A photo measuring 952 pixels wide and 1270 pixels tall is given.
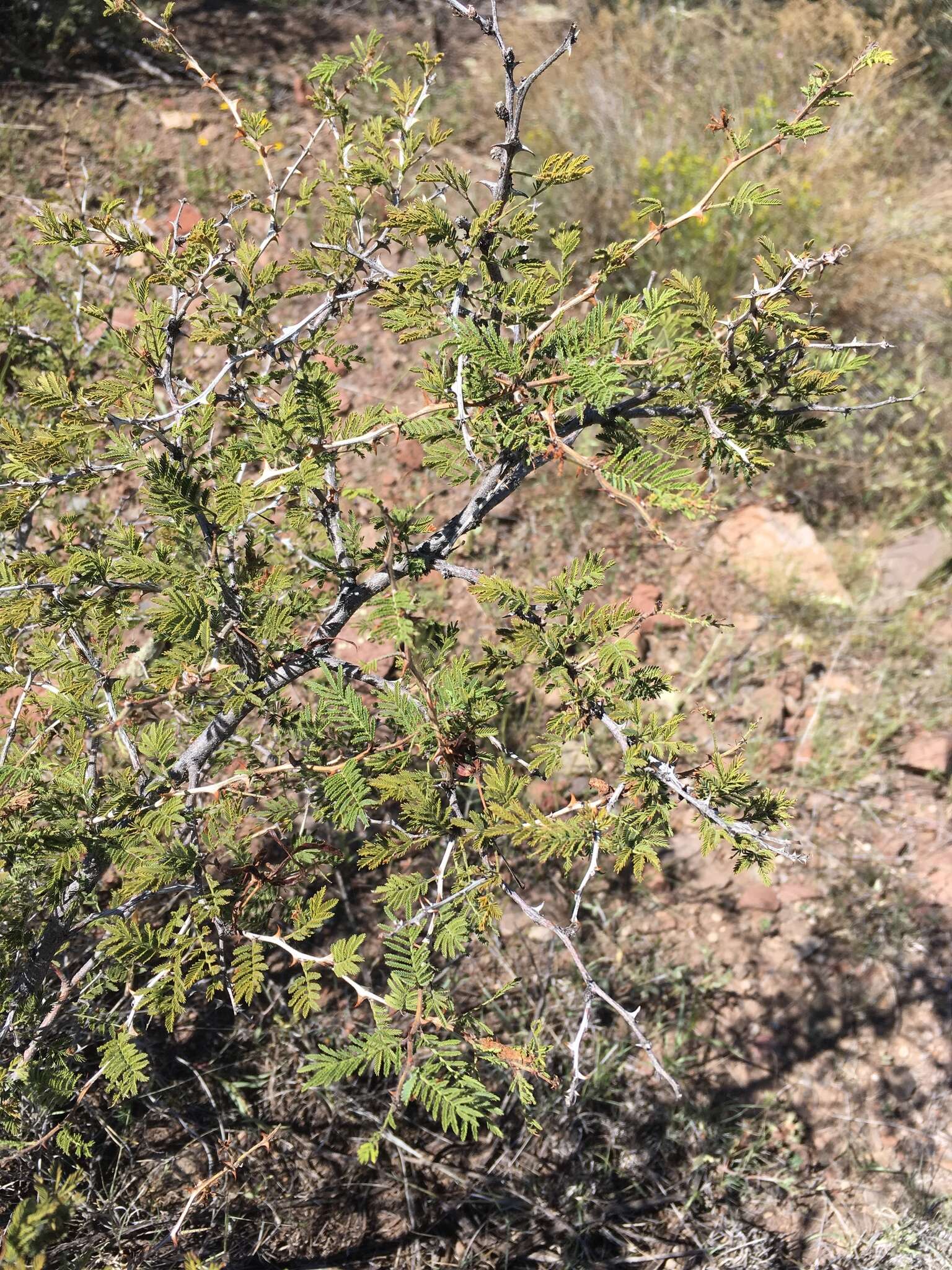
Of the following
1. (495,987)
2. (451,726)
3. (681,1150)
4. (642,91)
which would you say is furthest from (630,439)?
(642,91)

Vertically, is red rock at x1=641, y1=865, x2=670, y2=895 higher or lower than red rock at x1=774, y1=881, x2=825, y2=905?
higher

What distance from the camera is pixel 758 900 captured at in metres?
3.16

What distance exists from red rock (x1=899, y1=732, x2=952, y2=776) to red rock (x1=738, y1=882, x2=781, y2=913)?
0.83m

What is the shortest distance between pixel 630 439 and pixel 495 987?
1.78 meters

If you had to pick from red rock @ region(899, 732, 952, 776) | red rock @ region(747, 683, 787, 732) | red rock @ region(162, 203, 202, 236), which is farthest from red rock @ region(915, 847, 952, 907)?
red rock @ region(162, 203, 202, 236)

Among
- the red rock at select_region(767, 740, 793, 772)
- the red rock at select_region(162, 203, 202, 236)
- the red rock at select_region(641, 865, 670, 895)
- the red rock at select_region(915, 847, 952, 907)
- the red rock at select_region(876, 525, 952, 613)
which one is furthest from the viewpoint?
the red rock at select_region(162, 203, 202, 236)

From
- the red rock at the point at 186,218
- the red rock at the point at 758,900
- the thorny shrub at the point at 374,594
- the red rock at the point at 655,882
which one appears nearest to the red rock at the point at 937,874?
the red rock at the point at 758,900

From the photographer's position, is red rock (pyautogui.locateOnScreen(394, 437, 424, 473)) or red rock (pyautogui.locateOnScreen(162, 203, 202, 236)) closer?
red rock (pyautogui.locateOnScreen(394, 437, 424, 473))

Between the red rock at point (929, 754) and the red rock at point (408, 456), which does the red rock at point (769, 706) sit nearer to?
the red rock at point (929, 754)

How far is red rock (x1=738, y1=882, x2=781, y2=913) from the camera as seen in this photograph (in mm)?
3145

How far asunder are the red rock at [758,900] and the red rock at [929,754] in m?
0.83

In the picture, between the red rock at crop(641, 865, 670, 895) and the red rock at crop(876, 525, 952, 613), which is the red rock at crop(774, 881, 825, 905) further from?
the red rock at crop(876, 525, 952, 613)

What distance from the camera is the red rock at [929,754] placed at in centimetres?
352

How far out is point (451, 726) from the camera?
150 centimetres
